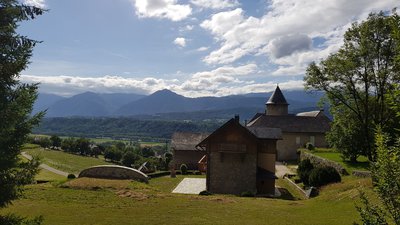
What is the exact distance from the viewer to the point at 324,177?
32.2 metres

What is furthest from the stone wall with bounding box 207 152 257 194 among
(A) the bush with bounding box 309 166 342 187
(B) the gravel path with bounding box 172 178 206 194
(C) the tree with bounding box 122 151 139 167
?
(C) the tree with bounding box 122 151 139 167

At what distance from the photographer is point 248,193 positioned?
33.5m

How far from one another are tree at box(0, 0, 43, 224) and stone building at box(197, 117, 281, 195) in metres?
25.2

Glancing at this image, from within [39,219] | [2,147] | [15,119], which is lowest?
[39,219]

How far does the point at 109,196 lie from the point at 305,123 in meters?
45.4

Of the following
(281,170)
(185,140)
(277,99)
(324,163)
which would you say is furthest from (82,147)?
(324,163)

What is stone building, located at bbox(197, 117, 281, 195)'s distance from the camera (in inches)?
1469

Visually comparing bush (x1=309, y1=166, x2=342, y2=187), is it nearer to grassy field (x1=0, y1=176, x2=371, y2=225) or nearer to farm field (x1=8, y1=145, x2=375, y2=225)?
farm field (x1=8, y1=145, x2=375, y2=225)

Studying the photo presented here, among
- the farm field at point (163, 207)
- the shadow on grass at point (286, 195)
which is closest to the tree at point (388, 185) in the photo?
the farm field at point (163, 207)

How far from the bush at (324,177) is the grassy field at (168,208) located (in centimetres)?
178

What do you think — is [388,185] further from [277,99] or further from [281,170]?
[277,99]

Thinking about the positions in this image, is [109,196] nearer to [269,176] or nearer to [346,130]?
[269,176]

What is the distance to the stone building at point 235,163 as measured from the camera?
1469 inches

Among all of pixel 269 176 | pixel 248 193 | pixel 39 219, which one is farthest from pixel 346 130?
pixel 39 219
